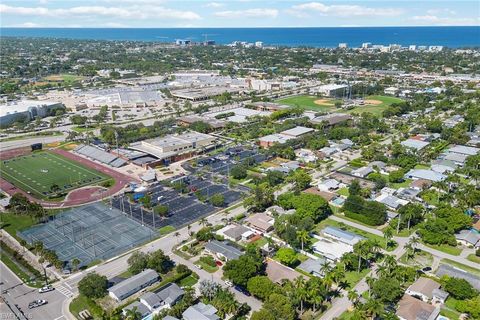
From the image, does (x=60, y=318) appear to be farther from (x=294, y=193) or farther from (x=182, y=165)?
(x=182, y=165)

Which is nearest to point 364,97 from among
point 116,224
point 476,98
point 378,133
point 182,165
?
point 476,98

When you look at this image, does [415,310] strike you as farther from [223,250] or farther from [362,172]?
[362,172]

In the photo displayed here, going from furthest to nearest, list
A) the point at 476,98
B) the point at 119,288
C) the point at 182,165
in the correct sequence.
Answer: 1. the point at 476,98
2. the point at 182,165
3. the point at 119,288

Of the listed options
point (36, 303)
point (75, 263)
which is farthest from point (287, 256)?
point (36, 303)

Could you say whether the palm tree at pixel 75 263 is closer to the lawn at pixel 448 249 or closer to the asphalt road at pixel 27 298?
the asphalt road at pixel 27 298

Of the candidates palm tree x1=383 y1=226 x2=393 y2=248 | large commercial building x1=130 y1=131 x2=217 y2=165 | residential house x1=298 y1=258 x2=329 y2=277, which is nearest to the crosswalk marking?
residential house x1=298 y1=258 x2=329 y2=277

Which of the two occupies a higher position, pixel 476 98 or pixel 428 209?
pixel 476 98

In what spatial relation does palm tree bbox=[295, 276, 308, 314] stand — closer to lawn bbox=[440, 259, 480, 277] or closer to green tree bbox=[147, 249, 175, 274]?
green tree bbox=[147, 249, 175, 274]
